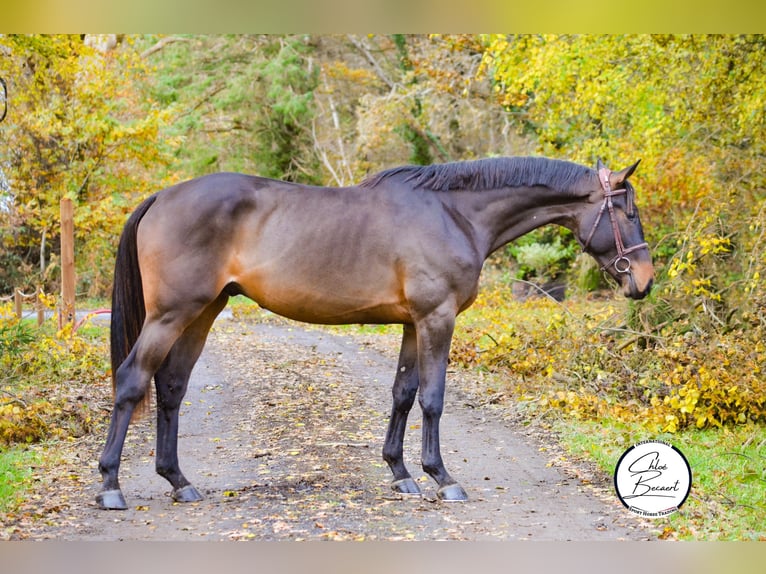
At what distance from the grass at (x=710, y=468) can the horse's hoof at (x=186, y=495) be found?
8.20 ft

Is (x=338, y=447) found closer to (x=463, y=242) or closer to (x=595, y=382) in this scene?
(x=463, y=242)

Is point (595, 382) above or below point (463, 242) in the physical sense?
below

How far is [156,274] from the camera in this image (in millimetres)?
4547

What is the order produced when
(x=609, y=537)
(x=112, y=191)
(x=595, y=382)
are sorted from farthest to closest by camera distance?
(x=112, y=191) → (x=595, y=382) → (x=609, y=537)

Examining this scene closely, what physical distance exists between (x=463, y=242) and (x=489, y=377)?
13.5 ft

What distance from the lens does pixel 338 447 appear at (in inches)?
231

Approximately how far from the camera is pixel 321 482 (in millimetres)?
4902

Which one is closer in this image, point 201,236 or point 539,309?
point 201,236

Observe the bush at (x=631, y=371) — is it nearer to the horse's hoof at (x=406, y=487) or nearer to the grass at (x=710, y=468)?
the grass at (x=710, y=468)

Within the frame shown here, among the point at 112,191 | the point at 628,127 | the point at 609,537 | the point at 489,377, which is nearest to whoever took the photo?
the point at 609,537

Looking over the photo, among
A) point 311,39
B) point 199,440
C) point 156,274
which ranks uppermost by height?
point 311,39

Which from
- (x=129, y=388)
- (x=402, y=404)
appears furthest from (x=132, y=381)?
(x=402, y=404)

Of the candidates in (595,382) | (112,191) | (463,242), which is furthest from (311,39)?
(463,242)

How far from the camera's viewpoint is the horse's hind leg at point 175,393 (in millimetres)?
4617
